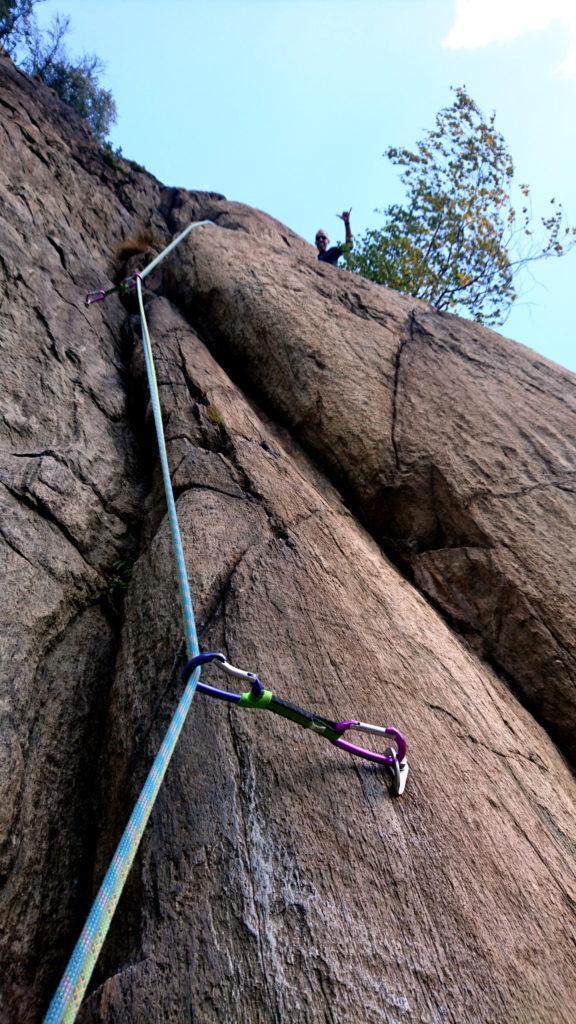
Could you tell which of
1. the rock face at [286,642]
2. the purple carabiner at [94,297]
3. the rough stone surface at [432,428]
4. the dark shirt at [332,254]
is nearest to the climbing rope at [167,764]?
the rock face at [286,642]

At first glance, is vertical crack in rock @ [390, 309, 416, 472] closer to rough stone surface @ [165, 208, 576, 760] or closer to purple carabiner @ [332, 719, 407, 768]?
rough stone surface @ [165, 208, 576, 760]

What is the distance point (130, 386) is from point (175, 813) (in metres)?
4.47

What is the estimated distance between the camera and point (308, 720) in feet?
8.72

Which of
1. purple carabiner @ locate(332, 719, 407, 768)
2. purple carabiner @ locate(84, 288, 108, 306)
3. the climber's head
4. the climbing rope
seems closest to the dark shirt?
the climber's head

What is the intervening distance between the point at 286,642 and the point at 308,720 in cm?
75

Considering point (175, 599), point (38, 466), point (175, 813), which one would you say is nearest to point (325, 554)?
point (175, 599)

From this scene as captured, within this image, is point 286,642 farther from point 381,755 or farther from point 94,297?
point 94,297

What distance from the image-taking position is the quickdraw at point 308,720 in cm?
252

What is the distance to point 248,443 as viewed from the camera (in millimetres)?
5012

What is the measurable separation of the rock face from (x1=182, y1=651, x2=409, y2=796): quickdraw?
12 centimetres

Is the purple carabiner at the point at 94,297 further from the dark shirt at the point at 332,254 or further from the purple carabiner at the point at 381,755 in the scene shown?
the purple carabiner at the point at 381,755

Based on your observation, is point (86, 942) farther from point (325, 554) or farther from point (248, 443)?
point (248, 443)

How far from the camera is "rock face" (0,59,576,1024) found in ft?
7.57

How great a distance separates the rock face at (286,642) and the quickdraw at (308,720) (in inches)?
4.6
